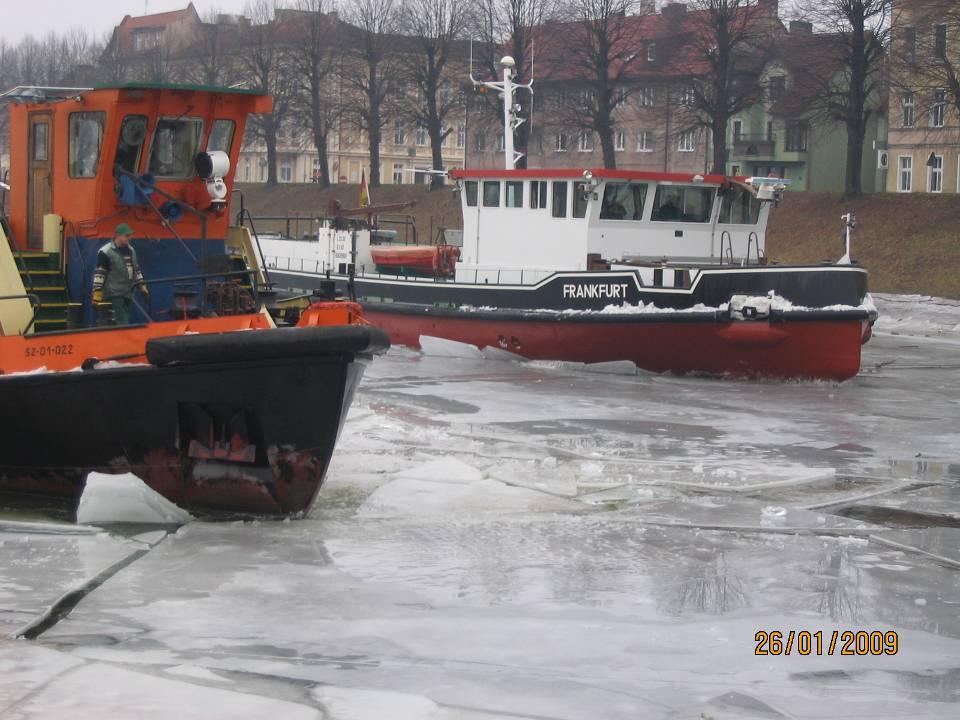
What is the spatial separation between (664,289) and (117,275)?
388 inches

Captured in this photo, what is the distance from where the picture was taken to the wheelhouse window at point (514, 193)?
20406 millimetres

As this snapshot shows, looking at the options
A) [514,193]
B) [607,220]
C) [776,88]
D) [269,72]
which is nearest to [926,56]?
[776,88]

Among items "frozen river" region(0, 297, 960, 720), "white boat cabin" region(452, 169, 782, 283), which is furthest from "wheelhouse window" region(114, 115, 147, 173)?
"white boat cabin" region(452, 169, 782, 283)

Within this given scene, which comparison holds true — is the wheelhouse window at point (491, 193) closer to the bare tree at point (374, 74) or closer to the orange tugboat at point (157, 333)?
the orange tugboat at point (157, 333)

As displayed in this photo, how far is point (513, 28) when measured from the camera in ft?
167

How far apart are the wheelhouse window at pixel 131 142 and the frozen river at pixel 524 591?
2.65 metres

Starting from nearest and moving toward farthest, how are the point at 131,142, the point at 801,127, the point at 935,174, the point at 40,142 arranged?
1. the point at 131,142
2. the point at 40,142
3. the point at 935,174
4. the point at 801,127

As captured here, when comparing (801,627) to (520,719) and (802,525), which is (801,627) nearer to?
(520,719)

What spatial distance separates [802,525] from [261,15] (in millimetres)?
63160

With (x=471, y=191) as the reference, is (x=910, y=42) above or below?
above

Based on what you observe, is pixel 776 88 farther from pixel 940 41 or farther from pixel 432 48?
pixel 432 48

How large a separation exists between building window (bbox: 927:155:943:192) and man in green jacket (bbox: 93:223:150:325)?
137 feet

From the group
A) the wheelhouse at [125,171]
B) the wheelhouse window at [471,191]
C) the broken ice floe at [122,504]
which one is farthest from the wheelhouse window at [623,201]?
the broken ice floe at [122,504]

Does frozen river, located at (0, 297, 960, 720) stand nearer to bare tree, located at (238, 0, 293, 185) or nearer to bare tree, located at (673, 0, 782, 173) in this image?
bare tree, located at (673, 0, 782, 173)
